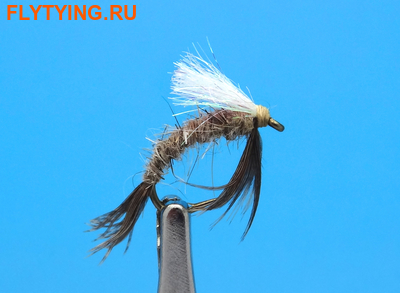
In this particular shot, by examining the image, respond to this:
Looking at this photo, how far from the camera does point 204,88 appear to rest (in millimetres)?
1681

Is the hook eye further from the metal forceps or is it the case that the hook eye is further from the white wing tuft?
the metal forceps

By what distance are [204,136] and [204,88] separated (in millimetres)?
162

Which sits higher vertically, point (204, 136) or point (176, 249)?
point (204, 136)

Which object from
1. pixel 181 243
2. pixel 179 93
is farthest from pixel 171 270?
pixel 179 93

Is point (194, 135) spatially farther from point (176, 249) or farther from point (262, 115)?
point (176, 249)

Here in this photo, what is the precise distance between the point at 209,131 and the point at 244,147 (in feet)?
0.44

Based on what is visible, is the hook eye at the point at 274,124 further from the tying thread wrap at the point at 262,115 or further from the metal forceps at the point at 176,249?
the metal forceps at the point at 176,249

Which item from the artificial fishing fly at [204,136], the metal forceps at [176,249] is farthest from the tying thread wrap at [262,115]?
the metal forceps at [176,249]

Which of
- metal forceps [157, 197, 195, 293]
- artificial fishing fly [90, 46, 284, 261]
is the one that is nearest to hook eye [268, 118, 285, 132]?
artificial fishing fly [90, 46, 284, 261]

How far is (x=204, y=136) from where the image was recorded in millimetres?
1637

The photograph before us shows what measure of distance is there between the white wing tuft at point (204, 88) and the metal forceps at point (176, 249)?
1.09 feet

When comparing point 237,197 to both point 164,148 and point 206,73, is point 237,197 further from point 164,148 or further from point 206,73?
point 206,73

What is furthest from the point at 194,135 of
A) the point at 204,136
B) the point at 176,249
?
the point at 176,249

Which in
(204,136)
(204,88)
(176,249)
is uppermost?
(204,88)
